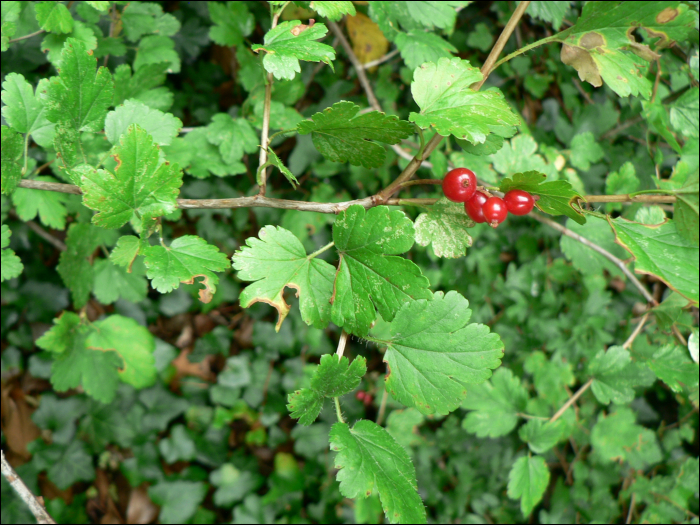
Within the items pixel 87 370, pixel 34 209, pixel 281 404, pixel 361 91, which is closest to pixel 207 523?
pixel 281 404

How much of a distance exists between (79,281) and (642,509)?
2.93 m

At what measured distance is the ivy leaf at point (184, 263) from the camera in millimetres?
796

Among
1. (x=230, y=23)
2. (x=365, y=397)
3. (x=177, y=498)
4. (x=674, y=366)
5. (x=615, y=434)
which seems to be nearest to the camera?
(x=674, y=366)

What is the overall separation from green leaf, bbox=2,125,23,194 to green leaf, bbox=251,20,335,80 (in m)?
0.64

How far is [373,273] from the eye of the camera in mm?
838

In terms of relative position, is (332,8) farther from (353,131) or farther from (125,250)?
(125,250)

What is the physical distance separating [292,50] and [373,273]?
1.57 ft

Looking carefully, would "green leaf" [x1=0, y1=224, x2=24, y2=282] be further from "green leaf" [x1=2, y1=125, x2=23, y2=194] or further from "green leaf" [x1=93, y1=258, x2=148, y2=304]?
"green leaf" [x1=93, y1=258, x2=148, y2=304]

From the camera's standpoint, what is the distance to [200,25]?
190cm

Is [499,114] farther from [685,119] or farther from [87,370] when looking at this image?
[87,370]

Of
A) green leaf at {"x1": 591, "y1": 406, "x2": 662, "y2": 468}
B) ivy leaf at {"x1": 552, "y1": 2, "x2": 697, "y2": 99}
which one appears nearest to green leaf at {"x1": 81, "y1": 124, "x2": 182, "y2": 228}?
ivy leaf at {"x1": 552, "y1": 2, "x2": 697, "y2": 99}

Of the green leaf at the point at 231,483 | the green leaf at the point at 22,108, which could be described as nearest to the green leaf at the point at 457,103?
the green leaf at the point at 22,108

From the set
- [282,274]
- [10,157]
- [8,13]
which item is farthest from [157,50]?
[282,274]

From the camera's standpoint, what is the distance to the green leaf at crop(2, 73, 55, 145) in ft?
3.41
